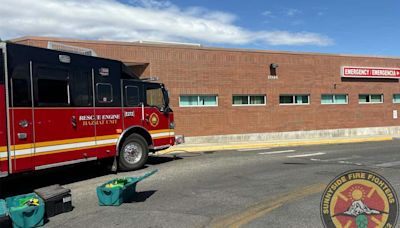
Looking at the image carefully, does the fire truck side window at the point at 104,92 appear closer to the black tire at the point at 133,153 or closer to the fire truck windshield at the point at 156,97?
the black tire at the point at 133,153

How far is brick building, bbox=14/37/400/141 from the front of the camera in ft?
68.5

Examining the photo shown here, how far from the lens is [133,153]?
11648mm

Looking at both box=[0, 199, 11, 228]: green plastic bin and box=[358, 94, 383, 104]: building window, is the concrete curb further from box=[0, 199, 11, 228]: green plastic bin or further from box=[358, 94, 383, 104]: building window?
box=[0, 199, 11, 228]: green plastic bin

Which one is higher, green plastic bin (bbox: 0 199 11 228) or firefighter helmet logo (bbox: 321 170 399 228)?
firefighter helmet logo (bbox: 321 170 399 228)

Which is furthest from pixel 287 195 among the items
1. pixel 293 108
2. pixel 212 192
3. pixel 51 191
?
pixel 293 108

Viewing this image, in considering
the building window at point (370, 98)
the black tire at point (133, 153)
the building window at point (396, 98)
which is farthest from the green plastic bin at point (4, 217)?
the building window at point (396, 98)

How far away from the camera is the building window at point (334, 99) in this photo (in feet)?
86.7

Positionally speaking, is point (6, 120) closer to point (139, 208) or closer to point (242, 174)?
point (139, 208)

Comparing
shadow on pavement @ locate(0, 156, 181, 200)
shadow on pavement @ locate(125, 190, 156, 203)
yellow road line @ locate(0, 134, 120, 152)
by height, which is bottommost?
shadow on pavement @ locate(0, 156, 181, 200)

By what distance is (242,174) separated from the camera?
1074cm

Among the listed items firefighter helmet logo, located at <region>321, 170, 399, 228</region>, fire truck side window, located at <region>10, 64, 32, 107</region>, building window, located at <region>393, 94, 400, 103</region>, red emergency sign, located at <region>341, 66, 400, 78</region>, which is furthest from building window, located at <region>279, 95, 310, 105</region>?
firefighter helmet logo, located at <region>321, 170, 399, 228</region>

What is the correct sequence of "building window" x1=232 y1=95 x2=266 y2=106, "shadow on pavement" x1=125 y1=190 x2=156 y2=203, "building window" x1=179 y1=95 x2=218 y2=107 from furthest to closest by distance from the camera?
"building window" x1=232 y1=95 x2=266 y2=106 → "building window" x1=179 y1=95 x2=218 y2=107 → "shadow on pavement" x1=125 y1=190 x2=156 y2=203

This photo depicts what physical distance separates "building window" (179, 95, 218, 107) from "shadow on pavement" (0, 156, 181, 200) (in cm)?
909

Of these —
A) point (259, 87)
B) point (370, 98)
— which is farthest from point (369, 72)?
point (259, 87)
